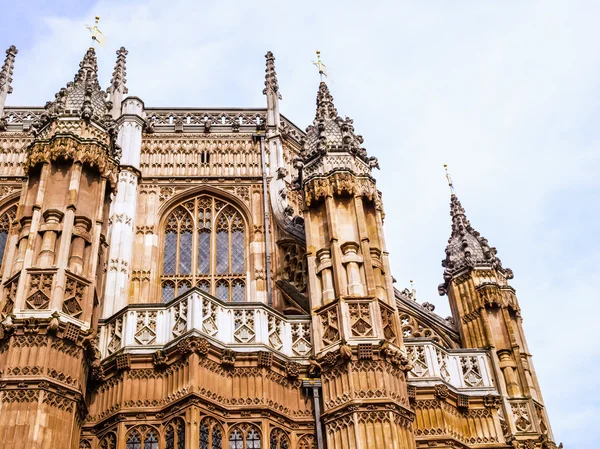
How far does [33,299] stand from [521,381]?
12061mm

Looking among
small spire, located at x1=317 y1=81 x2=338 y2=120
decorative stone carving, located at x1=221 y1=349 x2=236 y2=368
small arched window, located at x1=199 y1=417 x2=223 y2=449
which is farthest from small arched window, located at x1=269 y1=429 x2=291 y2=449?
small spire, located at x1=317 y1=81 x2=338 y2=120

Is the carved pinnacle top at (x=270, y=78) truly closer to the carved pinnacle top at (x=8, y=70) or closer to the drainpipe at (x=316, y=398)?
the carved pinnacle top at (x=8, y=70)

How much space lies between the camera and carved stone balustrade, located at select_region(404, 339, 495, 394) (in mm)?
Answer: 16781

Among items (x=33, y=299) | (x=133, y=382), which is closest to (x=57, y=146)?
(x=33, y=299)

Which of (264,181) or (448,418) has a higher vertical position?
(264,181)

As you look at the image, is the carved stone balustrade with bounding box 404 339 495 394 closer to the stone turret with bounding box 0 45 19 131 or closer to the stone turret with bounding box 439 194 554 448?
the stone turret with bounding box 439 194 554 448

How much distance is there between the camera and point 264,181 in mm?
23438

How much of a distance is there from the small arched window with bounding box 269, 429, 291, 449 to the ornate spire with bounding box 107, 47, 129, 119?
544 inches

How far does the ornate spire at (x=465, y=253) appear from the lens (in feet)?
68.9

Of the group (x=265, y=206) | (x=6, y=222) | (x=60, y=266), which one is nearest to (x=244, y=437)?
(x=60, y=266)

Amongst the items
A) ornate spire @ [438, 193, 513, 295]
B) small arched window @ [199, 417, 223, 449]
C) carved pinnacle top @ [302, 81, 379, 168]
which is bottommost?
small arched window @ [199, 417, 223, 449]

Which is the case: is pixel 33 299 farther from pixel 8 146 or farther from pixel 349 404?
pixel 8 146

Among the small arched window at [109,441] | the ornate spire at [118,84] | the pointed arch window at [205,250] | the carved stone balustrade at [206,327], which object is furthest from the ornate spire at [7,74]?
the small arched window at [109,441]

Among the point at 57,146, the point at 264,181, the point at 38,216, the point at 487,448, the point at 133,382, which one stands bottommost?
the point at 487,448
